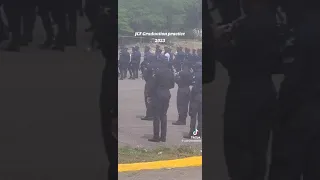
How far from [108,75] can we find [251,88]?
497 mm

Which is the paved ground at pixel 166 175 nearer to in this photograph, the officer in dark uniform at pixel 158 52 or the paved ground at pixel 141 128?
the paved ground at pixel 141 128

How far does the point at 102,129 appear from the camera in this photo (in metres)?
1.63

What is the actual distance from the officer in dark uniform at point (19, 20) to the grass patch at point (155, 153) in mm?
2815

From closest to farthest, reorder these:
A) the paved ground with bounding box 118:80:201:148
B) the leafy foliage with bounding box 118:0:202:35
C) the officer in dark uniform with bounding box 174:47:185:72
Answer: the leafy foliage with bounding box 118:0:202:35 < the officer in dark uniform with bounding box 174:47:185:72 < the paved ground with bounding box 118:80:201:148

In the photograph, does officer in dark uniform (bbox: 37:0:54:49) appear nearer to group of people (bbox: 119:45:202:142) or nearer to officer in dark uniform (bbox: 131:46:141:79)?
officer in dark uniform (bbox: 131:46:141:79)

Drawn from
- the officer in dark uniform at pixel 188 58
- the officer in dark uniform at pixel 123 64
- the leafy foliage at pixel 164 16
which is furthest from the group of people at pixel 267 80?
the officer in dark uniform at pixel 188 58

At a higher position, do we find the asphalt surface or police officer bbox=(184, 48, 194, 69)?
police officer bbox=(184, 48, 194, 69)

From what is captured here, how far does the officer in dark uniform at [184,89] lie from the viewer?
14.7 ft

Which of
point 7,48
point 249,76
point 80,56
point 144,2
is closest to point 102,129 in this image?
point 80,56

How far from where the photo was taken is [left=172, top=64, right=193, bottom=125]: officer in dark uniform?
4492 millimetres

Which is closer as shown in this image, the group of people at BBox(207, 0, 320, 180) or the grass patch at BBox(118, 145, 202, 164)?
the group of people at BBox(207, 0, 320, 180)

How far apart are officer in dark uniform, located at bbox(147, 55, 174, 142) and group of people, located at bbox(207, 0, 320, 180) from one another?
8.60ft

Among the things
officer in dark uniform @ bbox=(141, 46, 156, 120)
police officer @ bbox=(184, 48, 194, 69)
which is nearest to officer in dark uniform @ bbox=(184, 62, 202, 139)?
police officer @ bbox=(184, 48, 194, 69)

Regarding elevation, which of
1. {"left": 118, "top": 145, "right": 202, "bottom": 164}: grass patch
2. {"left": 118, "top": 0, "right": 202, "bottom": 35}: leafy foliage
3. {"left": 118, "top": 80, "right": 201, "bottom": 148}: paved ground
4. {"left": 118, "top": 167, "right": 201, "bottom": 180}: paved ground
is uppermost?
{"left": 118, "top": 0, "right": 202, "bottom": 35}: leafy foliage
